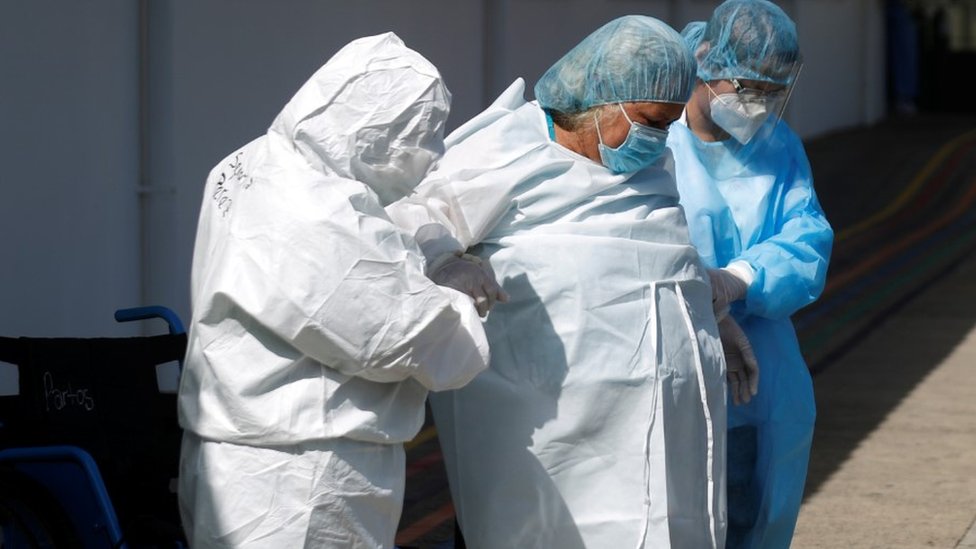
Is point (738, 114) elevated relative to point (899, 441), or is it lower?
elevated

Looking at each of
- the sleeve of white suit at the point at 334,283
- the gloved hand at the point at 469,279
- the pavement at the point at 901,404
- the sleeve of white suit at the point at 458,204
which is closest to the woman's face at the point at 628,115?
the sleeve of white suit at the point at 458,204

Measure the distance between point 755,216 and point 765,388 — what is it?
40 cm

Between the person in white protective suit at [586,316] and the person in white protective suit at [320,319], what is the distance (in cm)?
34

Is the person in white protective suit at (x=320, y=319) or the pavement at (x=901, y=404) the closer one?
the person in white protective suit at (x=320, y=319)

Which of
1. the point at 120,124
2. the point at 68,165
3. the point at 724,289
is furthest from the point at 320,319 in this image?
the point at 120,124

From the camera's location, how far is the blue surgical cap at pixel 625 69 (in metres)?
3.06

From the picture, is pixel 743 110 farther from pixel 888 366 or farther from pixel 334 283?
pixel 888 366

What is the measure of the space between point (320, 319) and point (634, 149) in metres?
0.82

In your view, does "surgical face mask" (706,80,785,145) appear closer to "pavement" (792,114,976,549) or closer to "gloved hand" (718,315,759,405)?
"gloved hand" (718,315,759,405)

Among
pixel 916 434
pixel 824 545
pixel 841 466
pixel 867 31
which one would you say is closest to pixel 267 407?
pixel 824 545

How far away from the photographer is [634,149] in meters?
3.10

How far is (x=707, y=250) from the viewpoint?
3.62 meters

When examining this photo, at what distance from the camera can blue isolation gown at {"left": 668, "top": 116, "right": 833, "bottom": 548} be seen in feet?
11.9

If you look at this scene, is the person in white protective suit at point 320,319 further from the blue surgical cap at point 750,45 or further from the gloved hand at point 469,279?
the blue surgical cap at point 750,45
